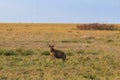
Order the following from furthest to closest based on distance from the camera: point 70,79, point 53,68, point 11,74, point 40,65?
point 40,65 → point 53,68 → point 11,74 → point 70,79

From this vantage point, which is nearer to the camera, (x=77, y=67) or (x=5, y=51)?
(x=77, y=67)

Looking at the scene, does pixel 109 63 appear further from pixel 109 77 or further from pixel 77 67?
pixel 109 77

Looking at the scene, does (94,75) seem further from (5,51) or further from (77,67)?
(5,51)

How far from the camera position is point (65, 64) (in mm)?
16078

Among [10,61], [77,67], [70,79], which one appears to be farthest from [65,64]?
[70,79]

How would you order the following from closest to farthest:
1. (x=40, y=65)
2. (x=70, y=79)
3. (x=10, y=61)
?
(x=70, y=79) → (x=40, y=65) → (x=10, y=61)

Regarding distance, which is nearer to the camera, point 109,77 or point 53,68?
point 109,77

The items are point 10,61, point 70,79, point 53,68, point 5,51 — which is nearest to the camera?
point 70,79

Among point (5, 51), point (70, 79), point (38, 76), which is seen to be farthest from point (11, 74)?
point (5, 51)

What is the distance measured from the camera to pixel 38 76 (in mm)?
12766

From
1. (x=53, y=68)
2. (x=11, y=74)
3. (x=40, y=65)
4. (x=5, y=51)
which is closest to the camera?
(x=11, y=74)

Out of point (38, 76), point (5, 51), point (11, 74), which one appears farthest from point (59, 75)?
point (5, 51)

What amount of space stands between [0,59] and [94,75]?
5.60 m

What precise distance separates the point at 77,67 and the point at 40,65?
1.55 metres
